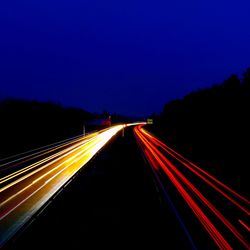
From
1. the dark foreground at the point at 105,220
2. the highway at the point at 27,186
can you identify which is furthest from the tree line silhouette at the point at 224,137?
the highway at the point at 27,186

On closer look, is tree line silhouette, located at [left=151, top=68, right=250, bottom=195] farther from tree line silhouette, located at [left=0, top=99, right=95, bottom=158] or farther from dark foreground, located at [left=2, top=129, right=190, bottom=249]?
tree line silhouette, located at [left=0, top=99, right=95, bottom=158]

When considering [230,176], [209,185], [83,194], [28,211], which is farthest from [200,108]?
[28,211]

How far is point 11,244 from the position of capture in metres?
10.9

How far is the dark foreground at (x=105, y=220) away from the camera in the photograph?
11250 millimetres

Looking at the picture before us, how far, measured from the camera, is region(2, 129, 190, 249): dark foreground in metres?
11.2

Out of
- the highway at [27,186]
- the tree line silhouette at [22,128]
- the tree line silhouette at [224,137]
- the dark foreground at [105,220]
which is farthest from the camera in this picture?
the tree line silhouette at [22,128]

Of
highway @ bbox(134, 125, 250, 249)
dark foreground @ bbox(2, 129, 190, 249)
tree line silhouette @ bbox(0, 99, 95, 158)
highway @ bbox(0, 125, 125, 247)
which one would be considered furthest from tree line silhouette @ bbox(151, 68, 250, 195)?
tree line silhouette @ bbox(0, 99, 95, 158)

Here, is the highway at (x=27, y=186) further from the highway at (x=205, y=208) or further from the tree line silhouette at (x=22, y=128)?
the tree line silhouette at (x=22, y=128)

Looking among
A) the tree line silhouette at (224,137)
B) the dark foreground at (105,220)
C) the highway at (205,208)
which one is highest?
the tree line silhouette at (224,137)

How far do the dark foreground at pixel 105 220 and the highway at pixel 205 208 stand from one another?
53 cm

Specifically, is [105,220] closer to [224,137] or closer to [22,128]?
[224,137]

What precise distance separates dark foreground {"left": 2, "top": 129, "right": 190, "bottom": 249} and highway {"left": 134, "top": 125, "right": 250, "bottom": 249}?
1.74 feet

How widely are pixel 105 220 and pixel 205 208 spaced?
14.0ft

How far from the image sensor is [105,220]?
45.4ft
